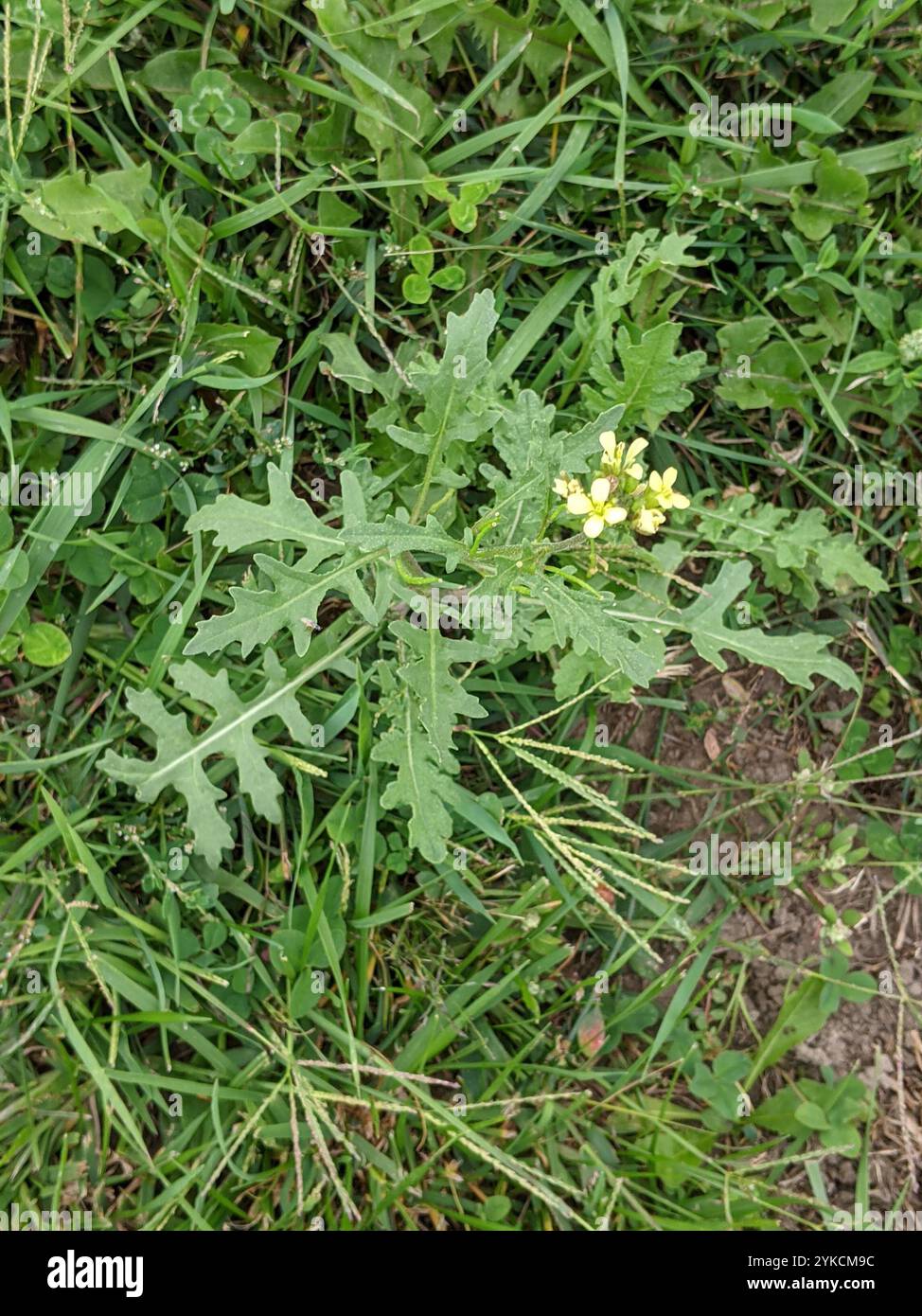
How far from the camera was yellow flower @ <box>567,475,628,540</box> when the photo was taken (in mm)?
2287

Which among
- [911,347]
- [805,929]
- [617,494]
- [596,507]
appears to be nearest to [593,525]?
[596,507]

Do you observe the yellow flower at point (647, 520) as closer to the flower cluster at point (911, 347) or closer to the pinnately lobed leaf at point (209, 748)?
the pinnately lobed leaf at point (209, 748)

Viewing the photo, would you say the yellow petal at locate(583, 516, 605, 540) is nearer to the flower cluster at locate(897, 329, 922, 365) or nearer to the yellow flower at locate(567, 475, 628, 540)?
the yellow flower at locate(567, 475, 628, 540)

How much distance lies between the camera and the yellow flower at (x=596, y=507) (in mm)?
2287

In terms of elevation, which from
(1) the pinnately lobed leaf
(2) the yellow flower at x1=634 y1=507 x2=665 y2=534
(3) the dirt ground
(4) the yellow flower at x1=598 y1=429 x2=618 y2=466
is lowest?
(3) the dirt ground

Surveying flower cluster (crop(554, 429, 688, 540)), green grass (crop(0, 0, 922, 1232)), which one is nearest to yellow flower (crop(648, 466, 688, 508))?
flower cluster (crop(554, 429, 688, 540))

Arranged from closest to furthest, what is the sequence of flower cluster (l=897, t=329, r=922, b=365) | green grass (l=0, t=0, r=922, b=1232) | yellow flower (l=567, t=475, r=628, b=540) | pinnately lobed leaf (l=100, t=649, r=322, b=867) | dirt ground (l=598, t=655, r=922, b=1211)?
yellow flower (l=567, t=475, r=628, b=540) → pinnately lobed leaf (l=100, t=649, r=322, b=867) → green grass (l=0, t=0, r=922, b=1232) → flower cluster (l=897, t=329, r=922, b=365) → dirt ground (l=598, t=655, r=922, b=1211)

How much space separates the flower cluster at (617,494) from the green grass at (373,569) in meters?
0.78

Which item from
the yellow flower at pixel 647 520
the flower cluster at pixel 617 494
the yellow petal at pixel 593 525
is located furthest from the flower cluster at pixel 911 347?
the yellow petal at pixel 593 525

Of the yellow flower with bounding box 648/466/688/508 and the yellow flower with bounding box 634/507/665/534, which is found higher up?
the yellow flower with bounding box 648/466/688/508

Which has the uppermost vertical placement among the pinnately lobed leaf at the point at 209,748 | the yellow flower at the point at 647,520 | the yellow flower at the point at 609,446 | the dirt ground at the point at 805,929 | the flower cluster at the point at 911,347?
the flower cluster at the point at 911,347

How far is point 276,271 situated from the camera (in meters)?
3.44

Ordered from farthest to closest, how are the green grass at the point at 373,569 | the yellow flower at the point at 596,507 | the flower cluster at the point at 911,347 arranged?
the flower cluster at the point at 911,347, the green grass at the point at 373,569, the yellow flower at the point at 596,507
